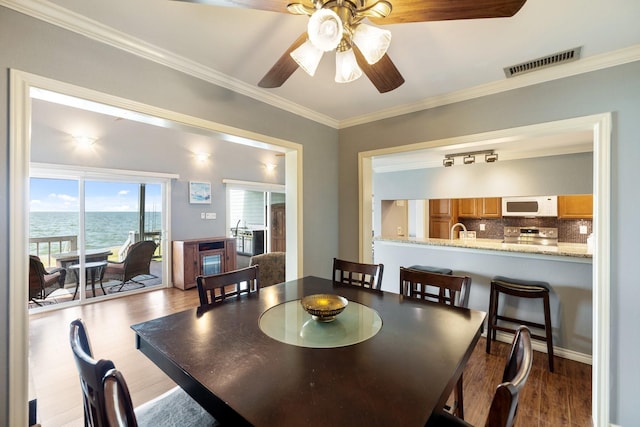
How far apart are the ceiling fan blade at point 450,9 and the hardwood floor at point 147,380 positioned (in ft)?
7.68

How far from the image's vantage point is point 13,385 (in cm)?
133

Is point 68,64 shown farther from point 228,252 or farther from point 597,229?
point 228,252

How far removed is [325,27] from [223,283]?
1.56 meters

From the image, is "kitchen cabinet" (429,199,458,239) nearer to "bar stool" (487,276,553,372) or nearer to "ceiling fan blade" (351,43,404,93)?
"bar stool" (487,276,553,372)

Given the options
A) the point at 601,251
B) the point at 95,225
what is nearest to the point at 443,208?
the point at 601,251

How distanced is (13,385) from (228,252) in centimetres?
417

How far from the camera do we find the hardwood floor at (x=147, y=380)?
1.93 metres

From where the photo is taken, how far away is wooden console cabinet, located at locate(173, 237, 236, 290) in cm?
484

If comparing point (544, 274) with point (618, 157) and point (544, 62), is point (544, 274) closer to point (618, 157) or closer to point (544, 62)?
point (618, 157)

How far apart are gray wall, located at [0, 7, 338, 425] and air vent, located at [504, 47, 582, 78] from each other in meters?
1.70

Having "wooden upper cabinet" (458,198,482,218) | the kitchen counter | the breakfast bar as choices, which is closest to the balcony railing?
the kitchen counter

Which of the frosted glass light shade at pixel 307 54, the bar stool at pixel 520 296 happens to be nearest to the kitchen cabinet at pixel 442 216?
the bar stool at pixel 520 296

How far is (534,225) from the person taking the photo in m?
5.06

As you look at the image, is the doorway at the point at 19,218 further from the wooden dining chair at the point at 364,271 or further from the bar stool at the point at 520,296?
the bar stool at the point at 520,296
